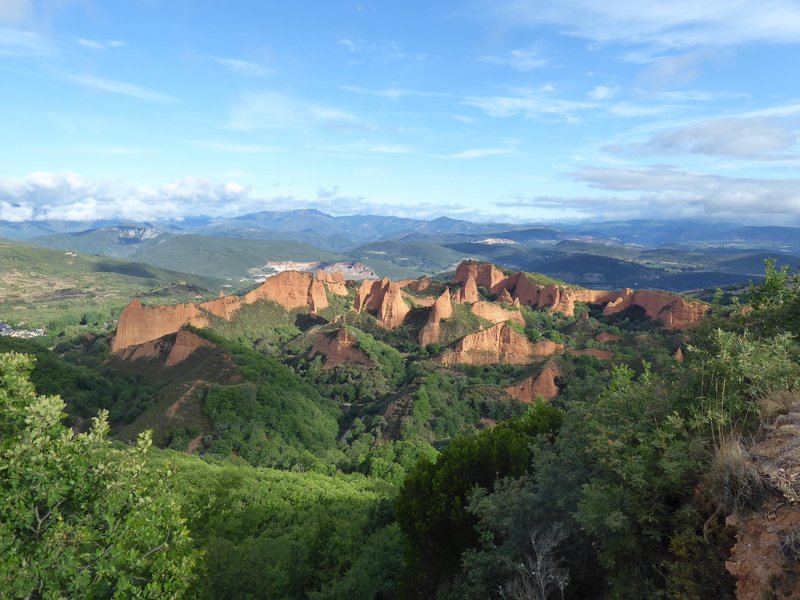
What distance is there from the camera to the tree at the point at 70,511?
783 cm

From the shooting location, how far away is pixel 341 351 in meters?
72.2

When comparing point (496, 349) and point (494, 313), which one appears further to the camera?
point (494, 313)

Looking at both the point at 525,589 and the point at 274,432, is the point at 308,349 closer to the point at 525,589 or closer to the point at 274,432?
the point at 274,432

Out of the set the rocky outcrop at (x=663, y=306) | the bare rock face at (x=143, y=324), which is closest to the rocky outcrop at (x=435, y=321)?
the rocky outcrop at (x=663, y=306)

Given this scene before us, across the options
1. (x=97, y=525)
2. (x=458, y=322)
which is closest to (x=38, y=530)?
(x=97, y=525)

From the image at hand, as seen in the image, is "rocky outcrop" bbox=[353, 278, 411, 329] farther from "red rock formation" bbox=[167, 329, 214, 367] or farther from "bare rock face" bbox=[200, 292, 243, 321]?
"red rock formation" bbox=[167, 329, 214, 367]

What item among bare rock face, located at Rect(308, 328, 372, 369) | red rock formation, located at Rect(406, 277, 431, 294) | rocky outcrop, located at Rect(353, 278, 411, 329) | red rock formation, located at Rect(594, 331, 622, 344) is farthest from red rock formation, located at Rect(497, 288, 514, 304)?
bare rock face, located at Rect(308, 328, 372, 369)

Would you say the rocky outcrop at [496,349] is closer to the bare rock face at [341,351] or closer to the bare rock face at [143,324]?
the bare rock face at [341,351]

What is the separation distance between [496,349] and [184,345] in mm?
42194

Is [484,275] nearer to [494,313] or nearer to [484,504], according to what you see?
[494,313]

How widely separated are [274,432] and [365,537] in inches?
1218

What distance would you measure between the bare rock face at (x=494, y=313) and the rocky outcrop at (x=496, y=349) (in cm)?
1724

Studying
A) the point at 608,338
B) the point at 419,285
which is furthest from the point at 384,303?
the point at 608,338

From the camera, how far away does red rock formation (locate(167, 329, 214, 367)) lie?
63.2 meters
